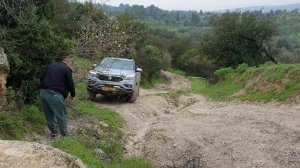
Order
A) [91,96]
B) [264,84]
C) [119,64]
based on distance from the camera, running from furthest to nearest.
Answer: [264,84], [119,64], [91,96]

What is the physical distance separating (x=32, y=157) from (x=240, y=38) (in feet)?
108

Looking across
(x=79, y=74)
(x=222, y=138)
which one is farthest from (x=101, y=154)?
(x=79, y=74)

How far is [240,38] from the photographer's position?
36469 millimetres

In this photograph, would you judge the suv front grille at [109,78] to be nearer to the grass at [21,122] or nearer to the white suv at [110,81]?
the white suv at [110,81]

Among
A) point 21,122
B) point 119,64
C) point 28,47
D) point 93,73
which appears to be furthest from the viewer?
point 119,64

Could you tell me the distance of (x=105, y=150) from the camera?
34.4ft

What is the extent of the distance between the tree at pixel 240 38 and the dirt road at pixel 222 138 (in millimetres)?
19868

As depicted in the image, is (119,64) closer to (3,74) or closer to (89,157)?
(3,74)

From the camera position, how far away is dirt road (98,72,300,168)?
9.83 metres

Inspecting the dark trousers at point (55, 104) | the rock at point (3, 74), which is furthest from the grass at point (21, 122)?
the dark trousers at point (55, 104)

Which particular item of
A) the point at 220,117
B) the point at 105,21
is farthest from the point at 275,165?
the point at 105,21

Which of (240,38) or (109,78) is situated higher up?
(109,78)

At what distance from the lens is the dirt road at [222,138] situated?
32.2 feet

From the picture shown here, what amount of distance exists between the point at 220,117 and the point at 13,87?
661cm
